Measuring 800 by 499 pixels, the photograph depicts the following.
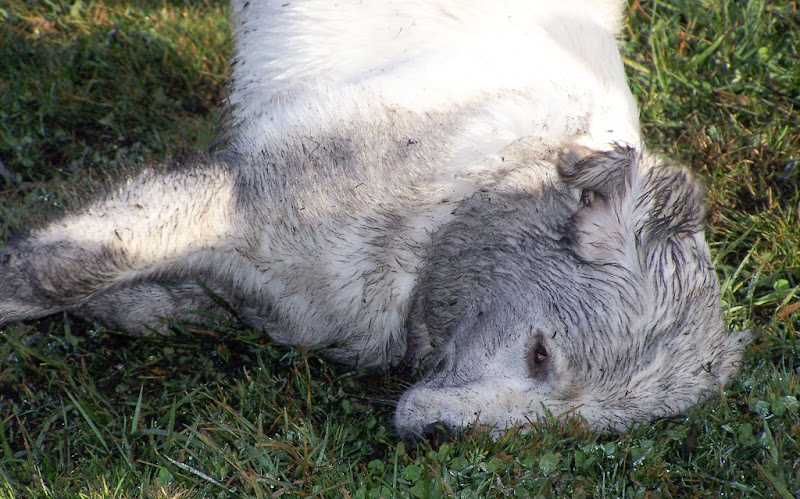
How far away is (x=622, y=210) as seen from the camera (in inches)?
119

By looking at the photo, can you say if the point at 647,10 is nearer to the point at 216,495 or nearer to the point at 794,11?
the point at 794,11

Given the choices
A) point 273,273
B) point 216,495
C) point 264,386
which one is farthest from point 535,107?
point 216,495

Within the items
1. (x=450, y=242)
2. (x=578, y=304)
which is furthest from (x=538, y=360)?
(x=450, y=242)

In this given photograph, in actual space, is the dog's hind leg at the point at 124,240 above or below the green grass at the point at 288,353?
above

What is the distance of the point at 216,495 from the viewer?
2.95m

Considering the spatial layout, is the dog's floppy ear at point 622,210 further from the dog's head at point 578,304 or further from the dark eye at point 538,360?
the dark eye at point 538,360

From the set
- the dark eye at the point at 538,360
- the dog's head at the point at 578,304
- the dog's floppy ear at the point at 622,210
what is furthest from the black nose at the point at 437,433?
the dog's floppy ear at the point at 622,210

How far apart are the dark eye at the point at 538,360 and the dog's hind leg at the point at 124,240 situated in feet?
3.87

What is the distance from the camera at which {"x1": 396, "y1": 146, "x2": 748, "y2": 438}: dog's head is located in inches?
115

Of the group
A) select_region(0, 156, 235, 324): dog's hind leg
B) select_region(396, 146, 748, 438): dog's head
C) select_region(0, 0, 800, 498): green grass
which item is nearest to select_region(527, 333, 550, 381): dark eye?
select_region(396, 146, 748, 438): dog's head

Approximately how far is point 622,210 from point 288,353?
1478 mm

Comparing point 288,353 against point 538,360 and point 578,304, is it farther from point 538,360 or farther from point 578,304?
point 578,304

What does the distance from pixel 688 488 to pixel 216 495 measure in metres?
1.75

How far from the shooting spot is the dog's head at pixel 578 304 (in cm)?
291
